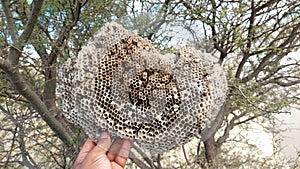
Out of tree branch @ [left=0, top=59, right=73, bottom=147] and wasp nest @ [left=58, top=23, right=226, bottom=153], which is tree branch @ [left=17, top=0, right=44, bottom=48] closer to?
tree branch @ [left=0, top=59, right=73, bottom=147]

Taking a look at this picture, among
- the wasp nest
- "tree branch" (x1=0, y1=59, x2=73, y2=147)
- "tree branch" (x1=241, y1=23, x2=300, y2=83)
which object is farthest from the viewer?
"tree branch" (x1=241, y1=23, x2=300, y2=83)

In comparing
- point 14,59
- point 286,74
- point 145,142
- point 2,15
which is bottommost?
point 145,142

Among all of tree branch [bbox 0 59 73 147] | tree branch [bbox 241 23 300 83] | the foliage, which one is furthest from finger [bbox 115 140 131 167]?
tree branch [bbox 241 23 300 83]

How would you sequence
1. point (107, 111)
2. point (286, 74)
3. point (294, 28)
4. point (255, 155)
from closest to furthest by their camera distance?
point (107, 111) < point (294, 28) < point (286, 74) < point (255, 155)

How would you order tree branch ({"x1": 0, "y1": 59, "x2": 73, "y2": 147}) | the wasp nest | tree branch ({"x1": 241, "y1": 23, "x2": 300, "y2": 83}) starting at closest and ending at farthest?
the wasp nest < tree branch ({"x1": 0, "y1": 59, "x2": 73, "y2": 147}) < tree branch ({"x1": 241, "y1": 23, "x2": 300, "y2": 83})

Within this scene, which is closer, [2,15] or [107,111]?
[107,111]

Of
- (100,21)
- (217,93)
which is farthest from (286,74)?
(217,93)

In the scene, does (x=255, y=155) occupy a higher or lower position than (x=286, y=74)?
lower

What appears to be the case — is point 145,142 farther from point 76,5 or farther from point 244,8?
point 244,8

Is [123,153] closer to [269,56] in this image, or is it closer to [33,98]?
[33,98]
